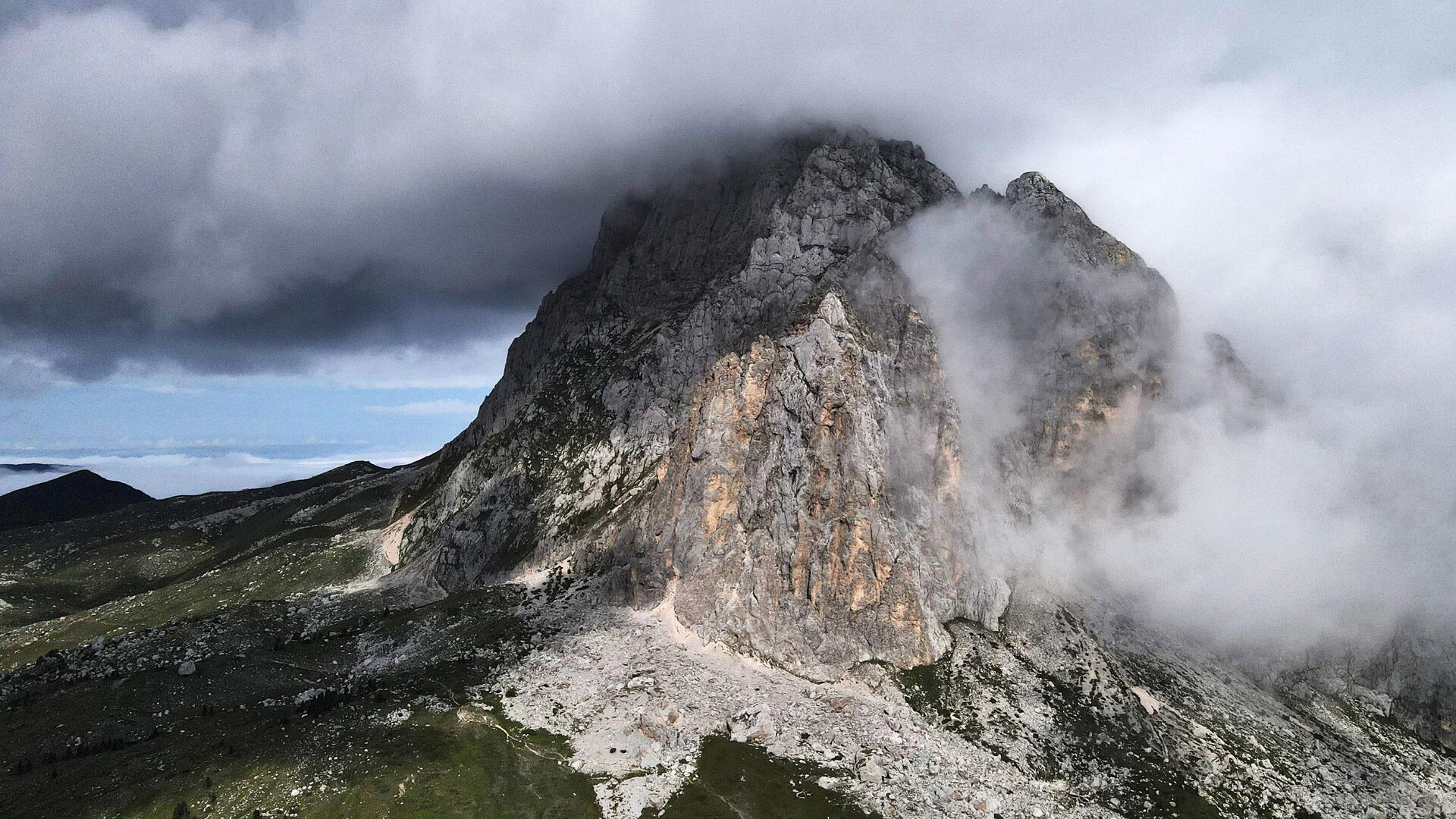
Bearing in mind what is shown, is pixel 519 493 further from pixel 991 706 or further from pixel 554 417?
pixel 991 706

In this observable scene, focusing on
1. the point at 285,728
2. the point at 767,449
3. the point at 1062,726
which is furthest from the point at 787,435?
the point at 285,728

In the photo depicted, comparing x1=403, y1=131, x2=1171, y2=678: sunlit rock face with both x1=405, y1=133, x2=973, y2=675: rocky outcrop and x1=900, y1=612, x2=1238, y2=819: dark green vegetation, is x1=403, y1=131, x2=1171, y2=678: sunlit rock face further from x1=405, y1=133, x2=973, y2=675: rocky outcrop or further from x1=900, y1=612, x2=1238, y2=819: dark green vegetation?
x1=900, y1=612, x2=1238, y2=819: dark green vegetation

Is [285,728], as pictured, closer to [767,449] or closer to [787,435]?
[767,449]

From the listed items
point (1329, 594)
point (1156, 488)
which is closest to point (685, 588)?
point (1156, 488)

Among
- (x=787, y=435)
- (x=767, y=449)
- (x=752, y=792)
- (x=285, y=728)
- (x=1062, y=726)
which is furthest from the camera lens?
(x=767, y=449)

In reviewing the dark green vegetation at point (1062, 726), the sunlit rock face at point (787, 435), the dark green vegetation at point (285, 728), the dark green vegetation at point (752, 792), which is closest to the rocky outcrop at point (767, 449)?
the sunlit rock face at point (787, 435)

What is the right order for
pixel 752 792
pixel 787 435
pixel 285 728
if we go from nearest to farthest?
pixel 752 792 → pixel 285 728 → pixel 787 435

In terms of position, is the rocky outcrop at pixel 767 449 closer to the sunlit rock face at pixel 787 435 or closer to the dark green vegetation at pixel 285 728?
the sunlit rock face at pixel 787 435
